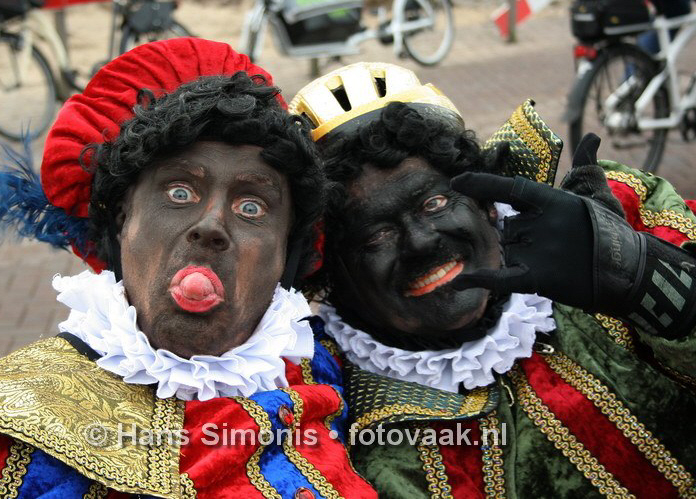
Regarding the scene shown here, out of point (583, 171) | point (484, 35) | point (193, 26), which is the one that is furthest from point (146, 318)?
point (193, 26)

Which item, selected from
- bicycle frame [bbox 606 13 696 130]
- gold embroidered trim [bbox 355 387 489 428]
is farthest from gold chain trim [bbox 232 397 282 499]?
bicycle frame [bbox 606 13 696 130]

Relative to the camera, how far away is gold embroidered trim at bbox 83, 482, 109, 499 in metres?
2.02

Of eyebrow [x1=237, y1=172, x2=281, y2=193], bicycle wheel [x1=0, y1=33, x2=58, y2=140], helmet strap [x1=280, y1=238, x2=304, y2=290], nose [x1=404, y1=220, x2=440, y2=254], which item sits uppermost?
eyebrow [x1=237, y1=172, x2=281, y2=193]

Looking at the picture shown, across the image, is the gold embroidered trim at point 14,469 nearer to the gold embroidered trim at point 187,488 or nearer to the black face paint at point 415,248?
the gold embroidered trim at point 187,488

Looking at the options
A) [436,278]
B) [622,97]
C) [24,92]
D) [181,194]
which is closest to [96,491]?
[181,194]

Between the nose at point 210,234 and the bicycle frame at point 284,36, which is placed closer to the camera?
the nose at point 210,234

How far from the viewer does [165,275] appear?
86.0 inches

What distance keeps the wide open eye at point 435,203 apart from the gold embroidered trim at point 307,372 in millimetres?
516

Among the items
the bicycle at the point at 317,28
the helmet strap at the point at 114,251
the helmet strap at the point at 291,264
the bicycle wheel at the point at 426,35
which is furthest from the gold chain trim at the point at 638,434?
the bicycle wheel at the point at 426,35

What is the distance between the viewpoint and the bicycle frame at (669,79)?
6301mm

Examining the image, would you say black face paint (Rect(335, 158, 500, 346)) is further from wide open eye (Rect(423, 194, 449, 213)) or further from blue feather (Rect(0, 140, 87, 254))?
blue feather (Rect(0, 140, 87, 254))

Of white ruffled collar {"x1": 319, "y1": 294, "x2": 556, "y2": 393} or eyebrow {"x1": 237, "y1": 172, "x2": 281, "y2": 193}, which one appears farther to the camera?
white ruffled collar {"x1": 319, "y1": 294, "x2": 556, "y2": 393}

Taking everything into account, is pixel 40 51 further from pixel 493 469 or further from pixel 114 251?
pixel 493 469

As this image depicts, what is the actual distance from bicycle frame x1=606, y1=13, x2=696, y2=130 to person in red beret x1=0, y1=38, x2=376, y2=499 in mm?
4410
